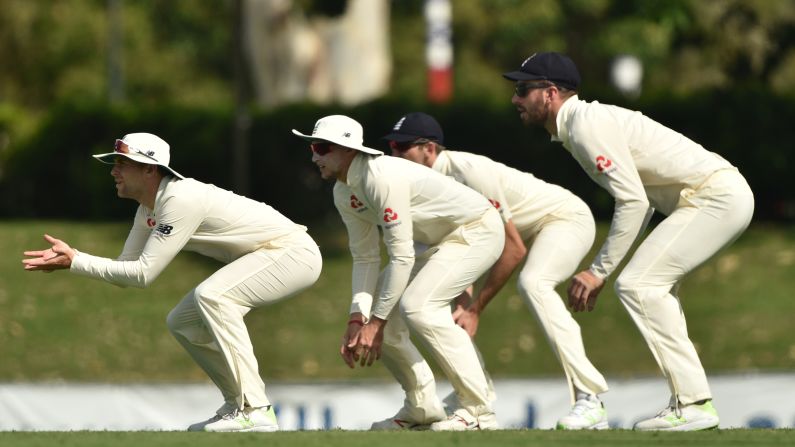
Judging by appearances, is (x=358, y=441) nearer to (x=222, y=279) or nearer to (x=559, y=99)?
(x=222, y=279)

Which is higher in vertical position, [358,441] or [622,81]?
[622,81]

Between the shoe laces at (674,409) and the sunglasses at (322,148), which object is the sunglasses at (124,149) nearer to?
the sunglasses at (322,148)

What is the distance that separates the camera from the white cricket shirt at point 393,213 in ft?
27.2

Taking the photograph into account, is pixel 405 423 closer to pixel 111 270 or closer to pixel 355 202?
pixel 355 202

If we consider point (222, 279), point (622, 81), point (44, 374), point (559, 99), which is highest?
point (622, 81)

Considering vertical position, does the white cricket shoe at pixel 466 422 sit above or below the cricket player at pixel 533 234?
below

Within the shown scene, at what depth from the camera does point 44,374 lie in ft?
48.8

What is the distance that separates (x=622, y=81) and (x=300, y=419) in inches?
522

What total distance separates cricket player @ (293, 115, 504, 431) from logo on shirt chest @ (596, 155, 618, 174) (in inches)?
33.8

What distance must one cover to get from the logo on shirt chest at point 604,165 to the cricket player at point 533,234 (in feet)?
2.84

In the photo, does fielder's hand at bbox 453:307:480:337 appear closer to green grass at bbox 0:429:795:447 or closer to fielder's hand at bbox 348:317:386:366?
fielder's hand at bbox 348:317:386:366

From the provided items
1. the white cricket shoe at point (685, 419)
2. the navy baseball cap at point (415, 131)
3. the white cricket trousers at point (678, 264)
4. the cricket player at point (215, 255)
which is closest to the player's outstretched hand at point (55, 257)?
the cricket player at point (215, 255)

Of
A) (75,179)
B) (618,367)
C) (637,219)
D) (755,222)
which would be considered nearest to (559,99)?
(637,219)

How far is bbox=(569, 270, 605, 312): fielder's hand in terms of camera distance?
8156 millimetres
